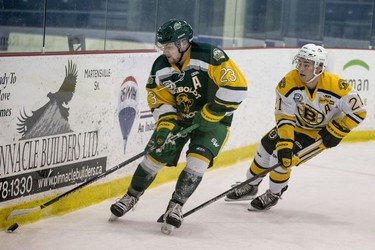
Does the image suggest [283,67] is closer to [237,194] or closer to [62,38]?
[237,194]

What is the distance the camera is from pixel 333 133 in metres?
5.42

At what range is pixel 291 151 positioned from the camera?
5355 millimetres

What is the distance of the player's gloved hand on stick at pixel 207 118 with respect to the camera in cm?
493

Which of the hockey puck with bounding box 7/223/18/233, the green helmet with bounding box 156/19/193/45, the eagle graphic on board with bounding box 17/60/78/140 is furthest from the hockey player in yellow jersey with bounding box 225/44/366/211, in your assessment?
the hockey puck with bounding box 7/223/18/233

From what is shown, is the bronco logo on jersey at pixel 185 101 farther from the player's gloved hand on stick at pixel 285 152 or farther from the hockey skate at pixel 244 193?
the hockey skate at pixel 244 193

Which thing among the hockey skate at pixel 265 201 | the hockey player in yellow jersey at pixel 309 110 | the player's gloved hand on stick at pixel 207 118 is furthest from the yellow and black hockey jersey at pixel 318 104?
the player's gloved hand on stick at pixel 207 118

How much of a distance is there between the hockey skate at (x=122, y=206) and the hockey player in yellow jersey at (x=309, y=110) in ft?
2.19

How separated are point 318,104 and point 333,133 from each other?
0.19m

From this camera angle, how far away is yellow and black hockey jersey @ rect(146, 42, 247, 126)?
16.1ft

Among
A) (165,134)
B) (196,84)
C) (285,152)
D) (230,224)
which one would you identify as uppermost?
(196,84)

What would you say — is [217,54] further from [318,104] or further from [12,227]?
[12,227]

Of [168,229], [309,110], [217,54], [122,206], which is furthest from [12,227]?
[309,110]

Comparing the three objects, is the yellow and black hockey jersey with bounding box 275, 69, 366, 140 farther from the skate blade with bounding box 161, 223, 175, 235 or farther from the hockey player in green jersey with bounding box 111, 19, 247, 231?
the skate blade with bounding box 161, 223, 175, 235

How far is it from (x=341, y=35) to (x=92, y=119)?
461cm
